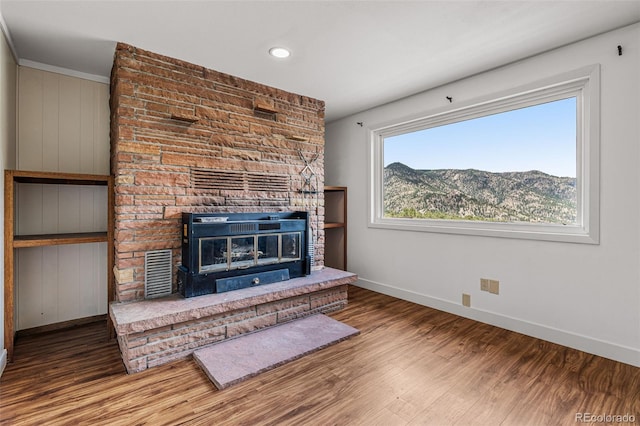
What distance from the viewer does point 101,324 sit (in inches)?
116

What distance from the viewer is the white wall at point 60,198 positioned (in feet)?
8.87

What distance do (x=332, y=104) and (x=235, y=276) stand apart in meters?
2.38

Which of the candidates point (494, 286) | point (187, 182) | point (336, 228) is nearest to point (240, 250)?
point (187, 182)

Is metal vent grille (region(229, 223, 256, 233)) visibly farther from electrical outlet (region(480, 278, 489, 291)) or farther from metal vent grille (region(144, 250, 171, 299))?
electrical outlet (region(480, 278, 489, 291))

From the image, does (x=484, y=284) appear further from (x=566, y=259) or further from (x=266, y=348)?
(x=266, y=348)

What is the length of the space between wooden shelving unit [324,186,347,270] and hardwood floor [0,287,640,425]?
6.44 feet

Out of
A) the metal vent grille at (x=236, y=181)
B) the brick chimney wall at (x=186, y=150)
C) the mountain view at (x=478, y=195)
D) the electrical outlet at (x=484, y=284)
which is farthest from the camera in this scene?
the electrical outlet at (x=484, y=284)

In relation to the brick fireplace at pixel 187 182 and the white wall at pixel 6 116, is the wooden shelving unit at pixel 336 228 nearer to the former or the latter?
the brick fireplace at pixel 187 182

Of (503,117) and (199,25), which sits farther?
(503,117)

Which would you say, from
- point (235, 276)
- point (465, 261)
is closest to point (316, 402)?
point (235, 276)

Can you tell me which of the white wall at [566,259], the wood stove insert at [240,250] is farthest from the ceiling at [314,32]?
the wood stove insert at [240,250]

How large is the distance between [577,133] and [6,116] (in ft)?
14.3

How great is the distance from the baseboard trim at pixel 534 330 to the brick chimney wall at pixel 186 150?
69.0 inches

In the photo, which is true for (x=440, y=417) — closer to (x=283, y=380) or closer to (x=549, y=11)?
(x=283, y=380)
